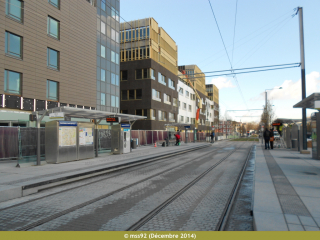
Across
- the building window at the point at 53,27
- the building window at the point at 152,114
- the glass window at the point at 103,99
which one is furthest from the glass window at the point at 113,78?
the building window at the point at 53,27

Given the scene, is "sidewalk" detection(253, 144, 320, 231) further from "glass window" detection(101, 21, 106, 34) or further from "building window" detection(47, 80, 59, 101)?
"glass window" detection(101, 21, 106, 34)

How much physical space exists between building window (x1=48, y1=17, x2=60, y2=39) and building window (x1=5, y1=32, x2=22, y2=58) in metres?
3.65

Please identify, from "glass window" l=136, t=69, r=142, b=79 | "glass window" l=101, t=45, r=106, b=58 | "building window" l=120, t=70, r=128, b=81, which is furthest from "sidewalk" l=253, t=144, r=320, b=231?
"building window" l=120, t=70, r=128, b=81

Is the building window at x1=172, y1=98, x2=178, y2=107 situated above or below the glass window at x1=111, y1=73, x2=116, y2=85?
below

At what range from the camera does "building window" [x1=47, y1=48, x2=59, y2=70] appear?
24503 mm

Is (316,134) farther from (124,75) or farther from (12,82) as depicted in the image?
(124,75)

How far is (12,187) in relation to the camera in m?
7.14

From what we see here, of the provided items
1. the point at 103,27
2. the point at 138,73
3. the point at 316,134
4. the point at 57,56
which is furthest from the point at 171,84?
the point at 316,134

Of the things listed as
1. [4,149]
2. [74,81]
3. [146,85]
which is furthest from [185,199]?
[146,85]

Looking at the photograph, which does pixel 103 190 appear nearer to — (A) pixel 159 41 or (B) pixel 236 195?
(B) pixel 236 195

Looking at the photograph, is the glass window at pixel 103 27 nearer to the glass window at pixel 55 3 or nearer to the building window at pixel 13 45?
the glass window at pixel 55 3

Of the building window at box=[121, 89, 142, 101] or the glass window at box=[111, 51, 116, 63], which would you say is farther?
the building window at box=[121, 89, 142, 101]

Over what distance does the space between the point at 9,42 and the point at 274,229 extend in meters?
23.1

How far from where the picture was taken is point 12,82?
823 inches
